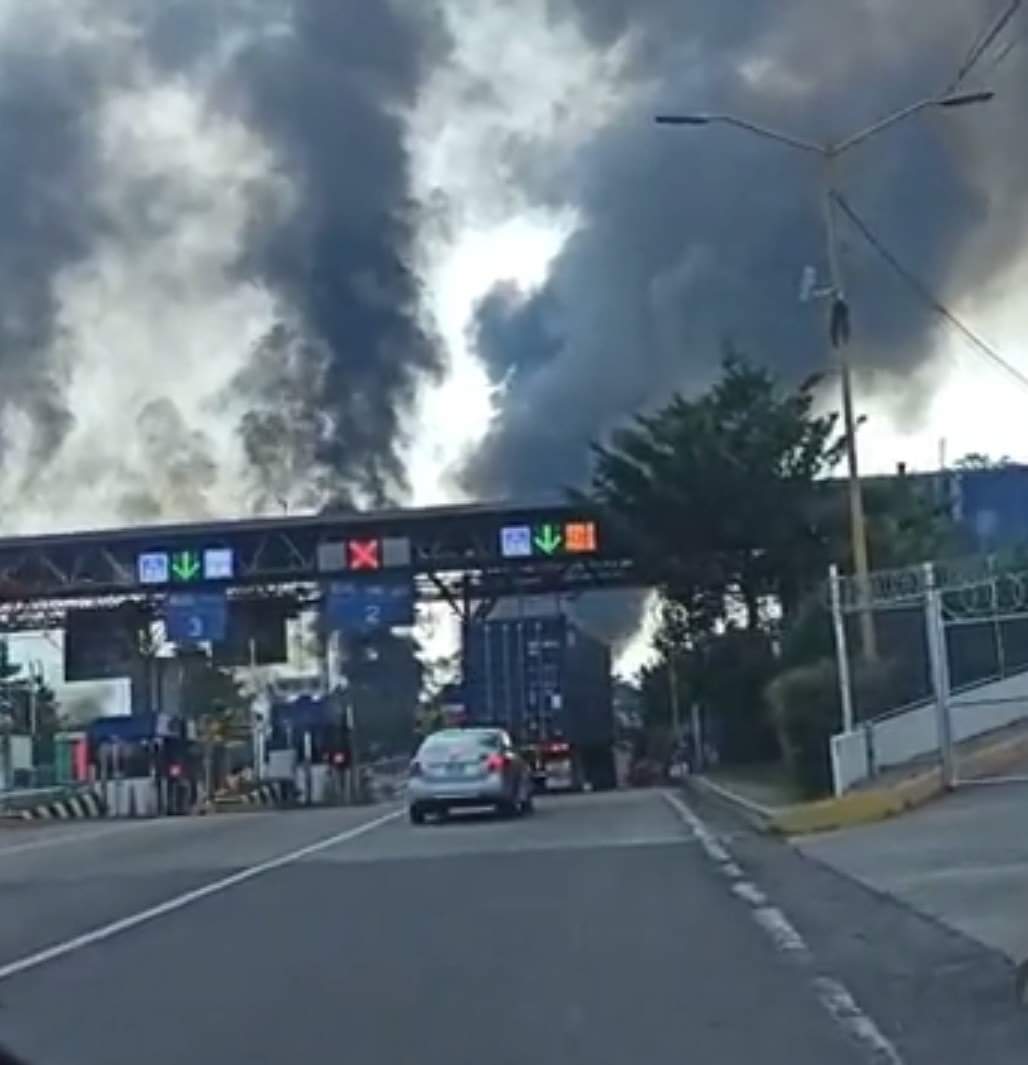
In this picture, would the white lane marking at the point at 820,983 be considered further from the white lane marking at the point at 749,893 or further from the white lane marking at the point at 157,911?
the white lane marking at the point at 157,911

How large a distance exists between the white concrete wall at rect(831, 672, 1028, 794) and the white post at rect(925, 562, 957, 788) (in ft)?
4.27

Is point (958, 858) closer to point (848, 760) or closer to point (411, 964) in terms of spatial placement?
point (411, 964)

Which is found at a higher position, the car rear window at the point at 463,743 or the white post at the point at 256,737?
the white post at the point at 256,737

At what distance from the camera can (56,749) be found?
93750 mm

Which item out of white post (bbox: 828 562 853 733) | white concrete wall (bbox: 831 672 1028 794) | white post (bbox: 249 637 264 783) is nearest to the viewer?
white post (bbox: 828 562 853 733)

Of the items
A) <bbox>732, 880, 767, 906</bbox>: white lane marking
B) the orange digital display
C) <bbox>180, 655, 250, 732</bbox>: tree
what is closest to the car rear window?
<bbox>732, 880, 767, 906</bbox>: white lane marking

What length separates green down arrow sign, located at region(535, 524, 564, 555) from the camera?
7039cm

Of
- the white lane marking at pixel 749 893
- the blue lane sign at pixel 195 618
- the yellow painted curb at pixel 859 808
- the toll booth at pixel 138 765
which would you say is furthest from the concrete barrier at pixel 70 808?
the white lane marking at pixel 749 893

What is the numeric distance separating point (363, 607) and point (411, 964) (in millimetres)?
54514

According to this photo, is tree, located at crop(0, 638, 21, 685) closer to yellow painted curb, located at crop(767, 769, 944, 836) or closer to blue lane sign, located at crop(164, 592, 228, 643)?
blue lane sign, located at crop(164, 592, 228, 643)

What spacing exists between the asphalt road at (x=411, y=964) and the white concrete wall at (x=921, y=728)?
4.72 meters

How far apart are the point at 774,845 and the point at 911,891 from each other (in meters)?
8.89

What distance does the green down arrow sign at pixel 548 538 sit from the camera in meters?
70.4

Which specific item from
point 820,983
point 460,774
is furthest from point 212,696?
point 820,983
